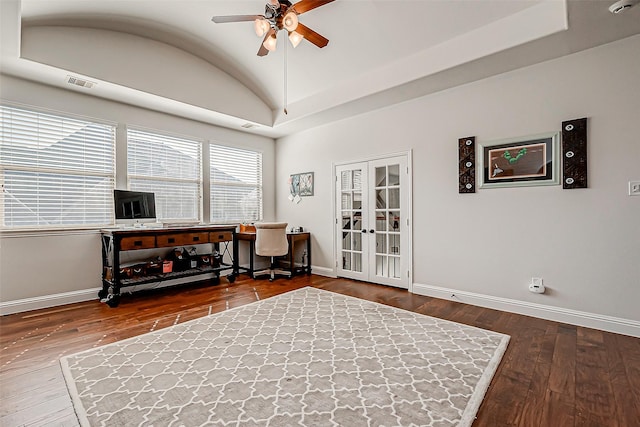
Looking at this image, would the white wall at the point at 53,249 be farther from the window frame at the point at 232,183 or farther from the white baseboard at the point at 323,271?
the white baseboard at the point at 323,271

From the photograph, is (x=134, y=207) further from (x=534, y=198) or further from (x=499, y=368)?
(x=534, y=198)

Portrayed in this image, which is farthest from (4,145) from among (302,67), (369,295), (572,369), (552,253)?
(552,253)

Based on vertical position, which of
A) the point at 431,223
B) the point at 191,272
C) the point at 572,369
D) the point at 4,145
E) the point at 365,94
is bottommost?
the point at 572,369

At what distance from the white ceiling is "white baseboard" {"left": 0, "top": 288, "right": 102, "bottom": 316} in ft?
8.50

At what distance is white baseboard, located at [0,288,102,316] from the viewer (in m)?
3.40

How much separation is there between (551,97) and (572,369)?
2.62m

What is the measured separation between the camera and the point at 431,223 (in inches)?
162

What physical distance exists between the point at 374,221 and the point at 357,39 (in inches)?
99.4

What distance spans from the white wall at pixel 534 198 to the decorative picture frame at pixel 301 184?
1.37 meters

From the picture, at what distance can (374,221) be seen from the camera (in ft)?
15.6

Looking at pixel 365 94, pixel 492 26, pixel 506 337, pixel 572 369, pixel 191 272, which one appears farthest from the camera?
pixel 191 272

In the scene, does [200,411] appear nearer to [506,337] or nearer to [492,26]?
[506,337]

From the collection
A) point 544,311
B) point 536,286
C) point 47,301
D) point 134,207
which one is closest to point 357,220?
point 536,286

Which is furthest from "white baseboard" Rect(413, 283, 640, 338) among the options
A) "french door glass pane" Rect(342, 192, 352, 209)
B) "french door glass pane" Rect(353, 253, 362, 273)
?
"french door glass pane" Rect(342, 192, 352, 209)
